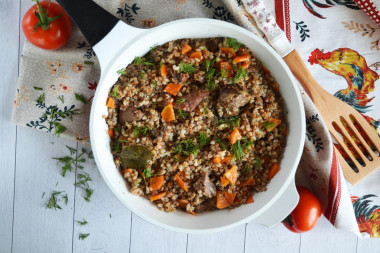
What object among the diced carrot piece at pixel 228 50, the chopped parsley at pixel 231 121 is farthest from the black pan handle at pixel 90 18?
the chopped parsley at pixel 231 121

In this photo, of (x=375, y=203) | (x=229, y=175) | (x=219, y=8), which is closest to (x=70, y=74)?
(x=219, y=8)

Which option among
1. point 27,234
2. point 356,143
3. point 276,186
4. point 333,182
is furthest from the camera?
point 27,234

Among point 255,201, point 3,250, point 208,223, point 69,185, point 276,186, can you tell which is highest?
point 276,186

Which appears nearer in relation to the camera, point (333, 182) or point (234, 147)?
point (234, 147)

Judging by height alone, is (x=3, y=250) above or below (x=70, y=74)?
below

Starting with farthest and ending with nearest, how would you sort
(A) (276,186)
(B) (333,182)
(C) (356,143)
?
(C) (356,143)
(B) (333,182)
(A) (276,186)

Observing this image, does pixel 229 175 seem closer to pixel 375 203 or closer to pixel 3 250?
pixel 375 203

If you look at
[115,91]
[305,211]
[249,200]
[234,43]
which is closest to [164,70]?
[115,91]

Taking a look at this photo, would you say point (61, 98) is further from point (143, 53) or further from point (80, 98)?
point (143, 53)
